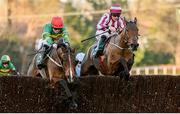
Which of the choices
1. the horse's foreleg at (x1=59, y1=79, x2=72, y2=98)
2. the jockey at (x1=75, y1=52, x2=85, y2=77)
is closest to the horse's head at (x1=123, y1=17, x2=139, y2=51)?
Answer: the horse's foreleg at (x1=59, y1=79, x2=72, y2=98)

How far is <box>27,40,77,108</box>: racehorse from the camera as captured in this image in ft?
50.5

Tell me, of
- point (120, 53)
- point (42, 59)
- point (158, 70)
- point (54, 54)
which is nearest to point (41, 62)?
point (42, 59)

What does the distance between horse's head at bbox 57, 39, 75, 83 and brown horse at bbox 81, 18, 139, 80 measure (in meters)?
1.14

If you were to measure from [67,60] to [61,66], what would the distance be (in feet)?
1.40

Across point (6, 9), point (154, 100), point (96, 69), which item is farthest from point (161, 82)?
point (6, 9)

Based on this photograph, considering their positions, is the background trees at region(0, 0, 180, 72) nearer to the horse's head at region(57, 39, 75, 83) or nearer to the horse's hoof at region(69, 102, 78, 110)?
the horse's head at region(57, 39, 75, 83)

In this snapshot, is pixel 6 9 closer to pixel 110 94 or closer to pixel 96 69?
pixel 96 69

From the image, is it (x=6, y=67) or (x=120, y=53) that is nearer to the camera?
(x=120, y=53)

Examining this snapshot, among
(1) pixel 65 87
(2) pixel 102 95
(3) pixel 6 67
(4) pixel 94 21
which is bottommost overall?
(4) pixel 94 21

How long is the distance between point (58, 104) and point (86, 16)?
41.6 m

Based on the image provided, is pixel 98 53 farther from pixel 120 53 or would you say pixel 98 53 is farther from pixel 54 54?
pixel 54 54

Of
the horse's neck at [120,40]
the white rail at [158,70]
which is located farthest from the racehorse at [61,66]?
the white rail at [158,70]

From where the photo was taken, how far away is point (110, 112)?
1566 cm

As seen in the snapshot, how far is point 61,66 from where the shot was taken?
15938mm
